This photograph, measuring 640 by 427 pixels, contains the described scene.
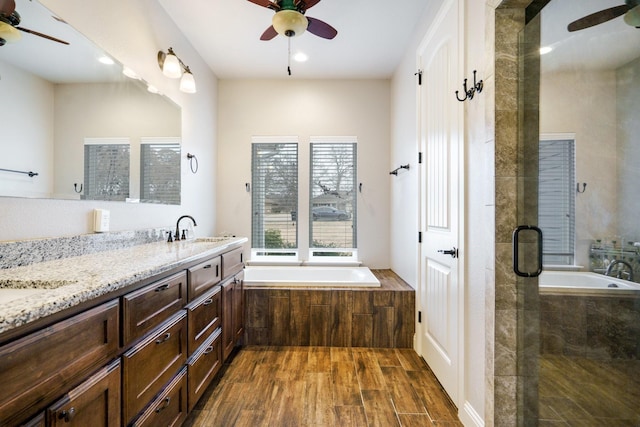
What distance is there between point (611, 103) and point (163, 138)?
8.70 feet

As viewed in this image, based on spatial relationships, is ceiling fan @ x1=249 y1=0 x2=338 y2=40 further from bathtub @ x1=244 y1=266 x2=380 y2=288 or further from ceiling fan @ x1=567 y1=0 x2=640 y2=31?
bathtub @ x1=244 y1=266 x2=380 y2=288

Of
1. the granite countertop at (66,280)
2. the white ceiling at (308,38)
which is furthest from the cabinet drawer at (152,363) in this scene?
the white ceiling at (308,38)

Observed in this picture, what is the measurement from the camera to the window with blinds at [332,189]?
3594 mm

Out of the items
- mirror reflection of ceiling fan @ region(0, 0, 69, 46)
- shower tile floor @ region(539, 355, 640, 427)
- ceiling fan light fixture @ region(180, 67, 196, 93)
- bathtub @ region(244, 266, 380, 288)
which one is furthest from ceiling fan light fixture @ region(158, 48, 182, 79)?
shower tile floor @ region(539, 355, 640, 427)

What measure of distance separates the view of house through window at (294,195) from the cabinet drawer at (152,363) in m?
2.12

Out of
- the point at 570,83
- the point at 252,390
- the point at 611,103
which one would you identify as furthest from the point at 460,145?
the point at 252,390

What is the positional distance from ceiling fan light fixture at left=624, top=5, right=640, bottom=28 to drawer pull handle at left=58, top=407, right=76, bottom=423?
2096 mm

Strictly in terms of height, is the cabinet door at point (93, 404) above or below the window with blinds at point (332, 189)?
below

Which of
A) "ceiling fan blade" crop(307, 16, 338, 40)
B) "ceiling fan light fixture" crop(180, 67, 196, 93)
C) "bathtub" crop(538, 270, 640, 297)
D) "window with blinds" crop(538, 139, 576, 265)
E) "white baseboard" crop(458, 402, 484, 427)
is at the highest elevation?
"ceiling fan blade" crop(307, 16, 338, 40)

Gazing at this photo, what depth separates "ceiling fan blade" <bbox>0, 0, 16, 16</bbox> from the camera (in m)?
1.14

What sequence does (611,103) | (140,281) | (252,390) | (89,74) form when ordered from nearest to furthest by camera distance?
(611,103)
(140,281)
(89,74)
(252,390)

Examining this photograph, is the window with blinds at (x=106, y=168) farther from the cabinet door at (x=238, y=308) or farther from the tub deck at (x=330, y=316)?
the tub deck at (x=330, y=316)

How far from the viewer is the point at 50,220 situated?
55.5 inches

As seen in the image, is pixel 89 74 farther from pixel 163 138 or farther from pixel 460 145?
pixel 460 145
